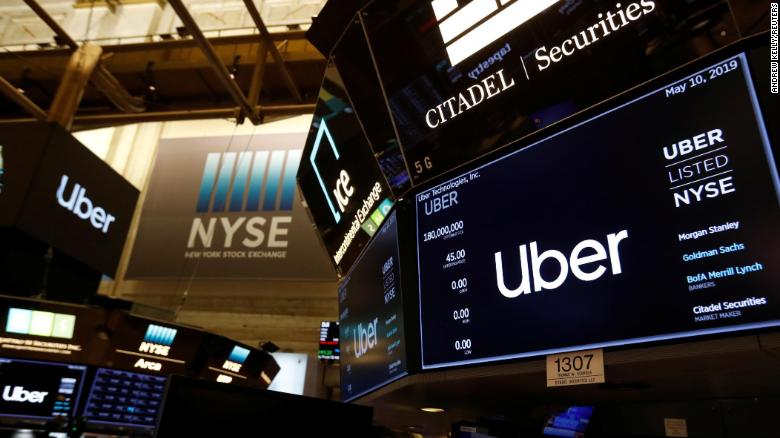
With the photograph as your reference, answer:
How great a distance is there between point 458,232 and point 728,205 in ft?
3.26

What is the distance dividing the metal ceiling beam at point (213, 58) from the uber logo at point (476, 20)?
496cm

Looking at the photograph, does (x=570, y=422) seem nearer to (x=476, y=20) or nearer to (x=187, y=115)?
(x=476, y=20)

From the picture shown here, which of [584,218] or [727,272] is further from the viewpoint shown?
[584,218]

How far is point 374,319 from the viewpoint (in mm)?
2865

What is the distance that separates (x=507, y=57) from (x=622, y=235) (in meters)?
0.96

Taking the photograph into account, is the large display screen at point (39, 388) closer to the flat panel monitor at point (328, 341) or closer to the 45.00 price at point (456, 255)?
the flat panel monitor at point (328, 341)

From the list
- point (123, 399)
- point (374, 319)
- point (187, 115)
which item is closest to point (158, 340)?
point (123, 399)

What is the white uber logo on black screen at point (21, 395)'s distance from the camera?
518cm

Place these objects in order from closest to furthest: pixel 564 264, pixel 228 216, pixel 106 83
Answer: pixel 564 264, pixel 106 83, pixel 228 216

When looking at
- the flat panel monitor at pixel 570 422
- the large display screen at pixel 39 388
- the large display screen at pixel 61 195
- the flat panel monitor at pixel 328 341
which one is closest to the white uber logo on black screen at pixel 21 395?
the large display screen at pixel 39 388

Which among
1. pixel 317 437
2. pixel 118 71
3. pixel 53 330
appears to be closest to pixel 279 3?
pixel 118 71

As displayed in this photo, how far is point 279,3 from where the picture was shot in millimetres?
9742

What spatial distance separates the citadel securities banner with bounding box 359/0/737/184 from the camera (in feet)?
6.44

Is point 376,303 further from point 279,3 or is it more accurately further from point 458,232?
point 279,3
